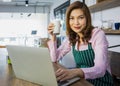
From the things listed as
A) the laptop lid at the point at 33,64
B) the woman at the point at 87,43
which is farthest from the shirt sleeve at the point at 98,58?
the laptop lid at the point at 33,64

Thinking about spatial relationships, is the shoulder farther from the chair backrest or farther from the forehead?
the chair backrest

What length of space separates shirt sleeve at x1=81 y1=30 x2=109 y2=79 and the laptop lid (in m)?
0.26

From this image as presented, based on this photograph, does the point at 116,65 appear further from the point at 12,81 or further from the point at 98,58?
the point at 12,81

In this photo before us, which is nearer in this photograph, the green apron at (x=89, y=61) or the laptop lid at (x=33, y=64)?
the laptop lid at (x=33, y=64)

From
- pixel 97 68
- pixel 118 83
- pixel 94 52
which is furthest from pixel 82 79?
pixel 118 83

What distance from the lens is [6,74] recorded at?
1.41 meters

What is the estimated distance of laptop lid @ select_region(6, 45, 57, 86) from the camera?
1022mm

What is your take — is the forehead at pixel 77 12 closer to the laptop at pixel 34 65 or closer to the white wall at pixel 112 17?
the laptop at pixel 34 65

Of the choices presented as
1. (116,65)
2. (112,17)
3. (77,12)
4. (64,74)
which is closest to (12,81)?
(64,74)

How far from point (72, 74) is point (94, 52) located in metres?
0.40

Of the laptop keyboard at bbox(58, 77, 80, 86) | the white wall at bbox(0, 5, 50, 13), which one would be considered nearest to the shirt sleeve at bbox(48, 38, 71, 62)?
the laptop keyboard at bbox(58, 77, 80, 86)

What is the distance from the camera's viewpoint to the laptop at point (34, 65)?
102 centimetres

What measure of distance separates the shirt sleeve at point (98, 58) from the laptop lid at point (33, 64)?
10.3 inches

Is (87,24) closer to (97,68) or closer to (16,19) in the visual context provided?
(97,68)
